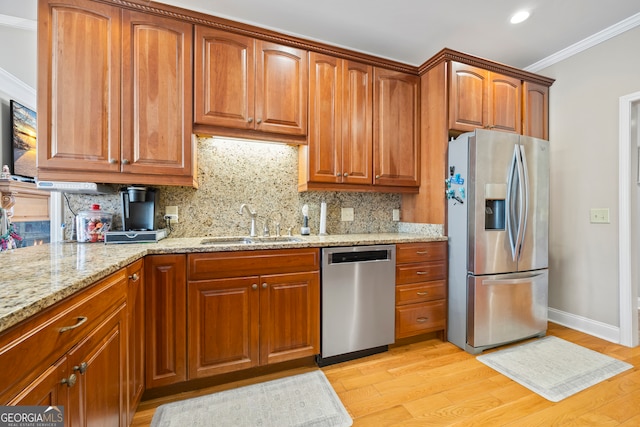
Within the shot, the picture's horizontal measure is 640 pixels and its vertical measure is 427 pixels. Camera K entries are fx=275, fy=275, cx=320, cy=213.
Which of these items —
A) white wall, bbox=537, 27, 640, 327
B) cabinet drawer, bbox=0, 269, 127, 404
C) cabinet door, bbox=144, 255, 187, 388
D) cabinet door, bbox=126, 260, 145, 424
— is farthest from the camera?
white wall, bbox=537, 27, 640, 327

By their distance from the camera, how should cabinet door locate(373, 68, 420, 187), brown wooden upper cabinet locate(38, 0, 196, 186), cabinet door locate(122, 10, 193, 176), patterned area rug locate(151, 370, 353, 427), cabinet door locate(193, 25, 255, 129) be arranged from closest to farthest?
patterned area rug locate(151, 370, 353, 427), brown wooden upper cabinet locate(38, 0, 196, 186), cabinet door locate(122, 10, 193, 176), cabinet door locate(193, 25, 255, 129), cabinet door locate(373, 68, 420, 187)

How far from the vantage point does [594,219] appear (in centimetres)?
254

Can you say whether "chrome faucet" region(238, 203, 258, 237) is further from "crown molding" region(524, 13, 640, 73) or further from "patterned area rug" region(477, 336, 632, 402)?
"crown molding" region(524, 13, 640, 73)

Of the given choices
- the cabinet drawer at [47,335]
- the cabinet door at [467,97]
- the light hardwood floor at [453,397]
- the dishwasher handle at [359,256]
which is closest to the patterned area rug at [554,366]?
the light hardwood floor at [453,397]

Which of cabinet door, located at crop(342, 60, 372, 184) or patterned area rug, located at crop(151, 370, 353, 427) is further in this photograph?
cabinet door, located at crop(342, 60, 372, 184)

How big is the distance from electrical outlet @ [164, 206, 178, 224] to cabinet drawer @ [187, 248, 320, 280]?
706 millimetres

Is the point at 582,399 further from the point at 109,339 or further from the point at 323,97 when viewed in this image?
the point at 323,97

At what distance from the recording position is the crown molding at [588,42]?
228 cm

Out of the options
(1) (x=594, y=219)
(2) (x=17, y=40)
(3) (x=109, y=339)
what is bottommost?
(3) (x=109, y=339)

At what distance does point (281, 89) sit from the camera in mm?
2219

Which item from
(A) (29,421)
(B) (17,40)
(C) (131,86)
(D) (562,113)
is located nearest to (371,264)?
(A) (29,421)

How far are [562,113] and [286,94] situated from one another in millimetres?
2767

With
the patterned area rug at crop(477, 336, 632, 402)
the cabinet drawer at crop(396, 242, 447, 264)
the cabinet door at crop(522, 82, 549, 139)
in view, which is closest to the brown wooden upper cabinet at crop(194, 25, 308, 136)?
the cabinet drawer at crop(396, 242, 447, 264)

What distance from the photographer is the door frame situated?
2303 mm
